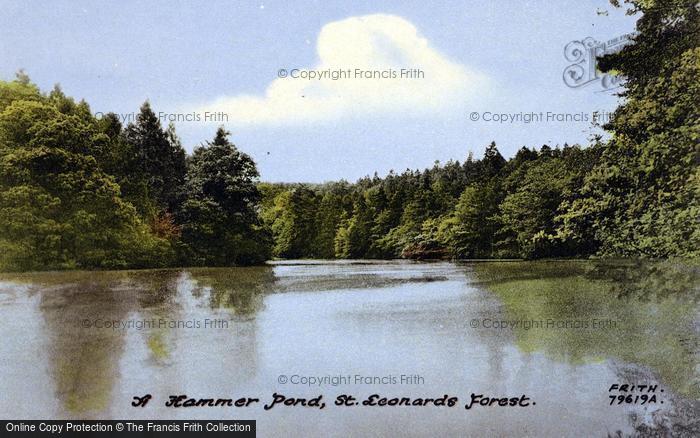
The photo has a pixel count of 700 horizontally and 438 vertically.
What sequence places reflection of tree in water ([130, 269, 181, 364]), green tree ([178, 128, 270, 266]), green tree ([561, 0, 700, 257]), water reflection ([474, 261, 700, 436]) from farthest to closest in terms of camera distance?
green tree ([178, 128, 270, 266]) < reflection of tree in water ([130, 269, 181, 364]) < water reflection ([474, 261, 700, 436]) < green tree ([561, 0, 700, 257])

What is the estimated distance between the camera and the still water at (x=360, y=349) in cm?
538

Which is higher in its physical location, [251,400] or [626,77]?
[626,77]

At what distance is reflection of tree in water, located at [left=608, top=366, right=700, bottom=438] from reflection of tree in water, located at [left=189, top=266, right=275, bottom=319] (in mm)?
3831

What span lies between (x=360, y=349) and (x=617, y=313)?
115 inches

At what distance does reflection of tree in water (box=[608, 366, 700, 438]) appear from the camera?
5.38m

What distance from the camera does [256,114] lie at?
21.3 feet

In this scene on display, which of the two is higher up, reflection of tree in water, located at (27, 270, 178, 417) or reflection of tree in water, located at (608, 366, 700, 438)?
reflection of tree in water, located at (27, 270, 178, 417)

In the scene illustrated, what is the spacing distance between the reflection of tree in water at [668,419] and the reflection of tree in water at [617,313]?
14cm

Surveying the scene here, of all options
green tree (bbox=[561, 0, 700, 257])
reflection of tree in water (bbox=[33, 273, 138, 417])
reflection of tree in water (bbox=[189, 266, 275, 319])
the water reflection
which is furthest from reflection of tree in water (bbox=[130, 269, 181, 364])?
green tree (bbox=[561, 0, 700, 257])

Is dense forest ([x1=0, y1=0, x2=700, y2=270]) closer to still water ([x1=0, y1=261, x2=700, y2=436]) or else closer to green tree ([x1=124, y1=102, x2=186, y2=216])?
green tree ([x1=124, y1=102, x2=186, y2=216])

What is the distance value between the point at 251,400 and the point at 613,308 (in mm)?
4041

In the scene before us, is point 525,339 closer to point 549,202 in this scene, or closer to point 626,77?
point 549,202

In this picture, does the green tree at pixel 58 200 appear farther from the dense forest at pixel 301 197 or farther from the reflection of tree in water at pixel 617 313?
the reflection of tree in water at pixel 617 313

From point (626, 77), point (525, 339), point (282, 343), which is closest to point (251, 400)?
point (282, 343)
